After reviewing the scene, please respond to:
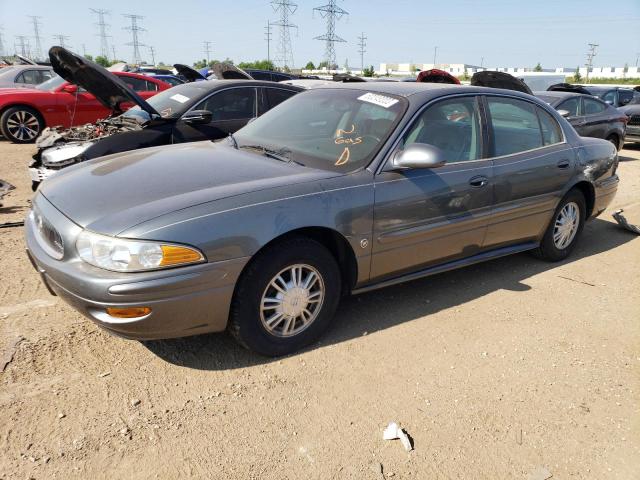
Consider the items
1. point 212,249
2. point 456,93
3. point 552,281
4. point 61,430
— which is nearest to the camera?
point 61,430

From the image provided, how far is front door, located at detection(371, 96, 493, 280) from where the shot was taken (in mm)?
3324

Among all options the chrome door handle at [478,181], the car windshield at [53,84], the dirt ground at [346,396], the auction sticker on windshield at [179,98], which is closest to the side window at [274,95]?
the auction sticker on windshield at [179,98]

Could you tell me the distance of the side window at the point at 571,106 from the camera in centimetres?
1000

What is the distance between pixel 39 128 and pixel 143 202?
29.9 feet

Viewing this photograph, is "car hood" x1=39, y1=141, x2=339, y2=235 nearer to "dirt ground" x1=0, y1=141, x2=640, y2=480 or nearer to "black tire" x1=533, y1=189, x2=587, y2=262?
"dirt ground" x1=0, y1=141, x2=640, y2=480

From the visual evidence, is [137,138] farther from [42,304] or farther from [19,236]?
[42,304]

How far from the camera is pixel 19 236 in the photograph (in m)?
Answer: 4.78

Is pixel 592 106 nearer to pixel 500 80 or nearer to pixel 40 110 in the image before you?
pixel 500 80

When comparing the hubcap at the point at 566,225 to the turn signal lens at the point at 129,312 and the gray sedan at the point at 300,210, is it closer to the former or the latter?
the gray sedan at the point at 300,210

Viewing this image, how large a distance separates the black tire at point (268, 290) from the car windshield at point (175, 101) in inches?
148

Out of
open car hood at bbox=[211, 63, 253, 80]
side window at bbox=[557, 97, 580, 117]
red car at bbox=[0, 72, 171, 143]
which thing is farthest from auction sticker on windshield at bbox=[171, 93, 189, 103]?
side window at bbox=[557, 97, 580, 117]

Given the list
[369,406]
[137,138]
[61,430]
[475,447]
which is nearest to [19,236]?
[137,138]

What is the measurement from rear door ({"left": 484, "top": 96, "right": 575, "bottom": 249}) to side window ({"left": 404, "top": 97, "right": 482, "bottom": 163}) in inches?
7.4

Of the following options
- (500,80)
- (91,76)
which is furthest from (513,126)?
→ (91,76)
